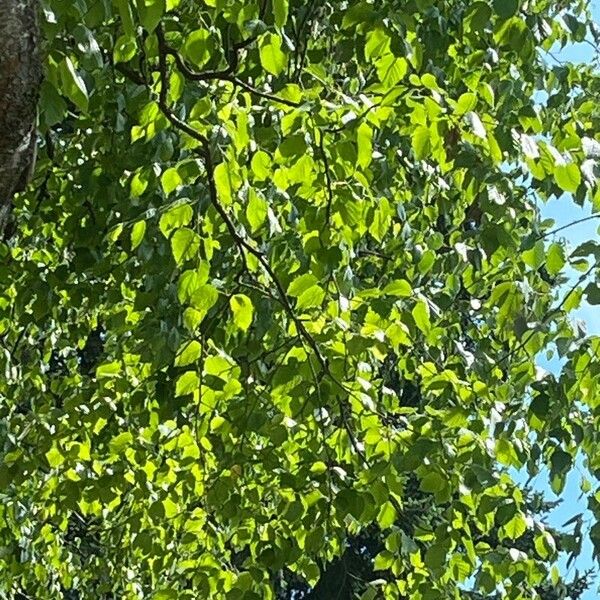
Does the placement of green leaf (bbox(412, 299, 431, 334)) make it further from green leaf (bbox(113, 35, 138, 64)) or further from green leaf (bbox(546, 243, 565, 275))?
green leaf (bbox(113, 35, 138, 64))

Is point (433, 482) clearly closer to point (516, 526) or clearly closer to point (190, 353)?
point (516, 526)

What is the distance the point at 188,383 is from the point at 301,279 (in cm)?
35

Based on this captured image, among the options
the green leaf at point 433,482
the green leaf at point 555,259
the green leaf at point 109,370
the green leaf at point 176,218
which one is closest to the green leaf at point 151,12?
the green leaf at point 176,218

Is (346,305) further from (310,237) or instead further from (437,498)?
(437,498)

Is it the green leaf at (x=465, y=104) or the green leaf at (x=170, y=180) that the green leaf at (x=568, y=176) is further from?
the green leaf at (x=170, y=180)

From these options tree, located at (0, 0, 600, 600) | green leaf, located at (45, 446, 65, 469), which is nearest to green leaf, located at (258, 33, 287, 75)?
tree, located at (0, 0, 600, 600)

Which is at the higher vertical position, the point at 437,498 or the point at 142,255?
the point at 142,255

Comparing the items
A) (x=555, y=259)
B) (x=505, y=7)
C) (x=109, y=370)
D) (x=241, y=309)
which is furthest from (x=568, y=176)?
(x=109, y=370)

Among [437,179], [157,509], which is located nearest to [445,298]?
[437,179]

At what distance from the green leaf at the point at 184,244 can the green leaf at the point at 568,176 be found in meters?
0.68

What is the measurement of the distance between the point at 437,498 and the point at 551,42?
175cm

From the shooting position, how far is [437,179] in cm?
340

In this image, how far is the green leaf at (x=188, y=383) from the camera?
232 cm

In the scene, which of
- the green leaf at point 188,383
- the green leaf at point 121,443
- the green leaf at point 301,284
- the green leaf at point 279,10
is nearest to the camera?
the green leaf at point 279,10
